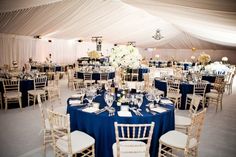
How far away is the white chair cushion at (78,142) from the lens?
9.54 ft

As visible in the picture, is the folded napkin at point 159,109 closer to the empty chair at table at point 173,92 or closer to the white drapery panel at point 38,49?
the empty chair at table at point 173,92

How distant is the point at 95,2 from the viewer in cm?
872

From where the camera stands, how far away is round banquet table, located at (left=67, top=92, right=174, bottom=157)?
3.17 metres

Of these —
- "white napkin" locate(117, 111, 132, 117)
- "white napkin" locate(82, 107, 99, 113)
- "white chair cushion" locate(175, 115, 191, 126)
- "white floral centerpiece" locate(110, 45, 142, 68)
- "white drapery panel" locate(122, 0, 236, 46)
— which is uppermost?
"white drapery panel" locate(122, 0, 236, 46)

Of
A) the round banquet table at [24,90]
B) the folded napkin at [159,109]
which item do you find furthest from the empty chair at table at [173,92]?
the round banquet table at [24,90]

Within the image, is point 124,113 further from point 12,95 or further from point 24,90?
point 24,90

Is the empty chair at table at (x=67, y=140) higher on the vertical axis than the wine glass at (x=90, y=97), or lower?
lower

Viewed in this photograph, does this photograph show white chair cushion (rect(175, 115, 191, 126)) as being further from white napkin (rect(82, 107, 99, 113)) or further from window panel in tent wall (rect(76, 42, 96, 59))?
window panel in tent wall (rect(76, 42, 96, 59))

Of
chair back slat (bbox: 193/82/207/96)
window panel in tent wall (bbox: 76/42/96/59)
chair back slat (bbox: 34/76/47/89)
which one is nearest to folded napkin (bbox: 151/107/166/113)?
chair back slat (bbox: 193/82/207/96)

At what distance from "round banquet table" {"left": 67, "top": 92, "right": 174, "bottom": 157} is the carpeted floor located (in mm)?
902

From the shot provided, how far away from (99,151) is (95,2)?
23.2 feet

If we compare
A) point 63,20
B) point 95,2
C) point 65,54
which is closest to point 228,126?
point 95,2

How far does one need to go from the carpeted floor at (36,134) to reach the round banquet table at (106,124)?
0.90 m

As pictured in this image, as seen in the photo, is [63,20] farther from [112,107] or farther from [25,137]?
[112,107]
